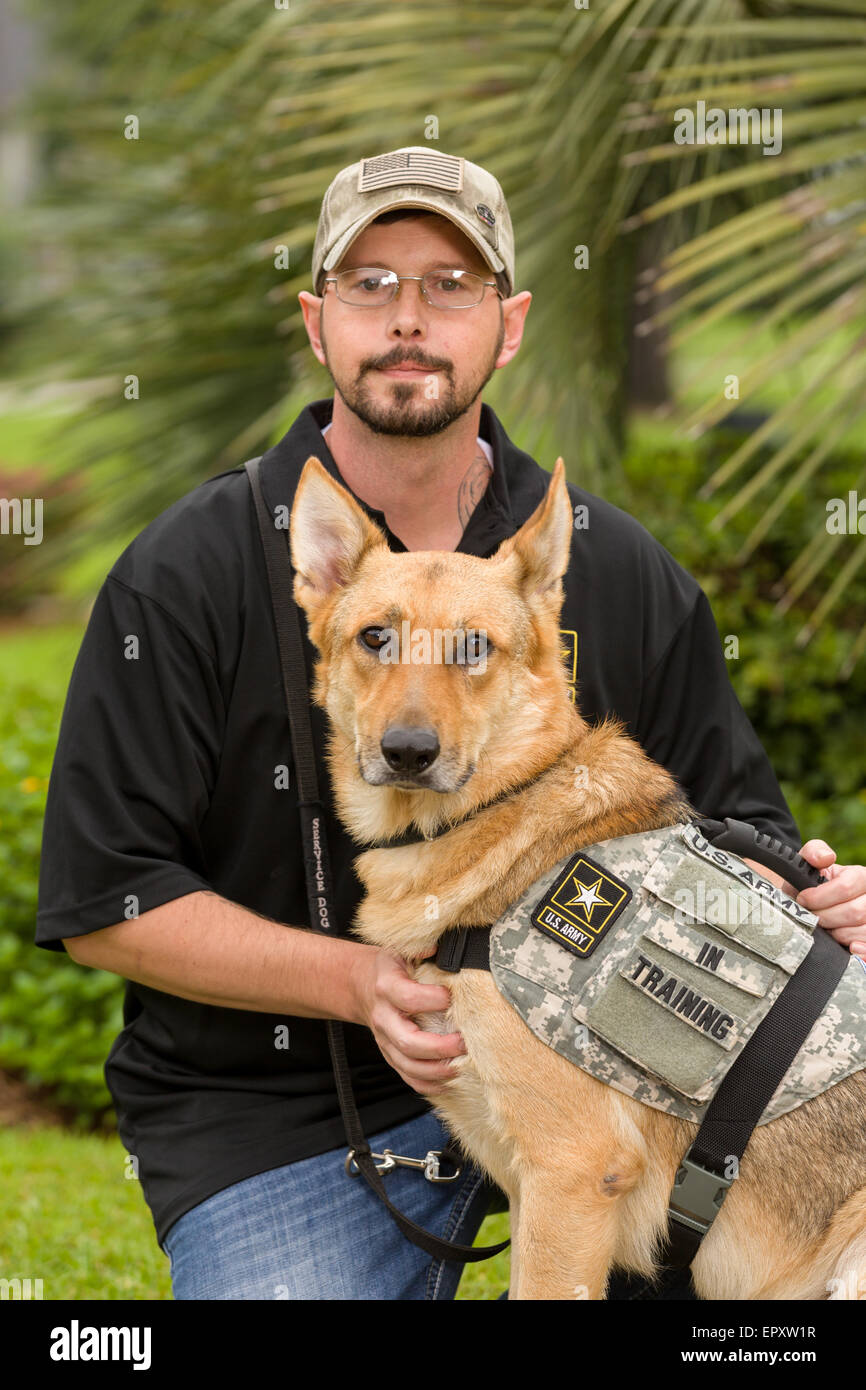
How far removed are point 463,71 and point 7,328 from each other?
16258 mm

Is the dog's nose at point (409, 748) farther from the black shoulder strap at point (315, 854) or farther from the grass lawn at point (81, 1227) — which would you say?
the grass lawn at point (81, 1227)

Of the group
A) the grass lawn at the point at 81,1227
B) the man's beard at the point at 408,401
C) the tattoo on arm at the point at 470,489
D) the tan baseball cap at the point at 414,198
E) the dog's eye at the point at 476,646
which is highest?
the tan baseball cap at the point at 414,198

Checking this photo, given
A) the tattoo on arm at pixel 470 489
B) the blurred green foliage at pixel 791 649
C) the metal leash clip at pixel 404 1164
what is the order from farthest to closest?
the blurred green foliage at pixel 791 649, the tattoo on arm at pixel 470 489, the metal leash clip at pixel 404 1164

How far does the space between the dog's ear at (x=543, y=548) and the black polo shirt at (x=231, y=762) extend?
36 cm

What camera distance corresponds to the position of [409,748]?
8.34ft

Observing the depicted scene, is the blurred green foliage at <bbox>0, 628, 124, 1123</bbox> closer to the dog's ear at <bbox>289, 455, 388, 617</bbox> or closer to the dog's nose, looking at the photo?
the dog's ear at <bbox>289, 455, 388, 617</bbox>

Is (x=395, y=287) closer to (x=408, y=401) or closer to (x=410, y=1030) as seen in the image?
(x=408, y=401)

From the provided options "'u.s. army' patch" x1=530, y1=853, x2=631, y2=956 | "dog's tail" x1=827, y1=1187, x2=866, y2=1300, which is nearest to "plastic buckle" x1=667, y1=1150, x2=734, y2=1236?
"dog's tail" x1=827, y1=1187, x2=866, y2=1300

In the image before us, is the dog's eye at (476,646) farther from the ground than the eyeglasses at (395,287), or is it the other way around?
the eyeglasses at (395,287)

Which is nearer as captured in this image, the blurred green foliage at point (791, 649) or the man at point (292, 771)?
the man at point (292, 771)

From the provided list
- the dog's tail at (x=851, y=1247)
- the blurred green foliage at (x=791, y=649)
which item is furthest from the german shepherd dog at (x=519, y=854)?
the blurred green foliage at (x=791, y=649)

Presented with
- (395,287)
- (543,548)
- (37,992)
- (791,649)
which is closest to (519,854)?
(543,548)

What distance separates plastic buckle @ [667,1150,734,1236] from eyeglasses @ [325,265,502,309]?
7.04ft

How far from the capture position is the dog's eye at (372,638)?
2.78 m
